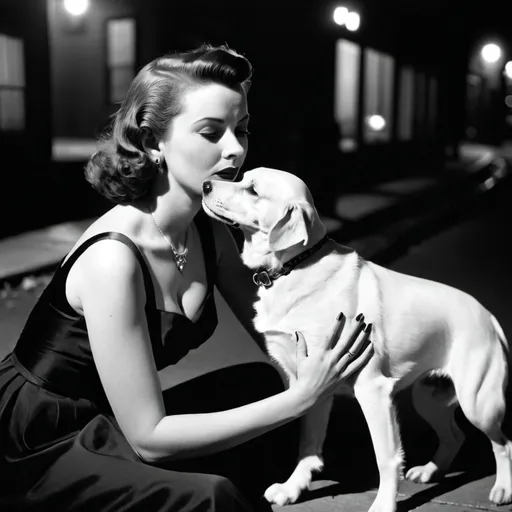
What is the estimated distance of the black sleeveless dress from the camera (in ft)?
7.65

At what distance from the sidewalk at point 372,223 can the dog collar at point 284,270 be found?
15.9ft

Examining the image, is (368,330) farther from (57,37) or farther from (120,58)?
(57,37)

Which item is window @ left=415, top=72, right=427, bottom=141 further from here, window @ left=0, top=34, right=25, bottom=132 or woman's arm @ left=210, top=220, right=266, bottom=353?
woman's arm @ left=210, top=220, right=266, bottom=353

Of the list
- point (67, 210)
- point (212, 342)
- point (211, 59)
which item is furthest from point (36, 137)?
point (211, 59)

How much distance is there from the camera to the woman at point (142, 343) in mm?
2363

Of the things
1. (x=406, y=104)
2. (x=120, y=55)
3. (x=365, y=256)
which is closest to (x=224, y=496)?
(x=365, y=256)

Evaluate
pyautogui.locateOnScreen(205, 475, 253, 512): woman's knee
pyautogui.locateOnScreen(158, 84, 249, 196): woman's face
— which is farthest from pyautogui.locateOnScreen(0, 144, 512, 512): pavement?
pyautogui.locateOnScreen(158, 84, 249, 196): woman's face

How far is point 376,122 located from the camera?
2019cm

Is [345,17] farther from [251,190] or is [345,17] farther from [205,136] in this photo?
[205,136]

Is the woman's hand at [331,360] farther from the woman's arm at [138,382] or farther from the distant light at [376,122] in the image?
the distant light at [376,122]

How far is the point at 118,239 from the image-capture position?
245cm

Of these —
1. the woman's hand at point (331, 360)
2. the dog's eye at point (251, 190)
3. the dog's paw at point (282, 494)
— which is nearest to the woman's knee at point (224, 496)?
the woman's hand at point (331, 360)

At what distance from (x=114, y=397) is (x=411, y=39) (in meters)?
22.2

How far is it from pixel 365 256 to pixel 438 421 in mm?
5212
